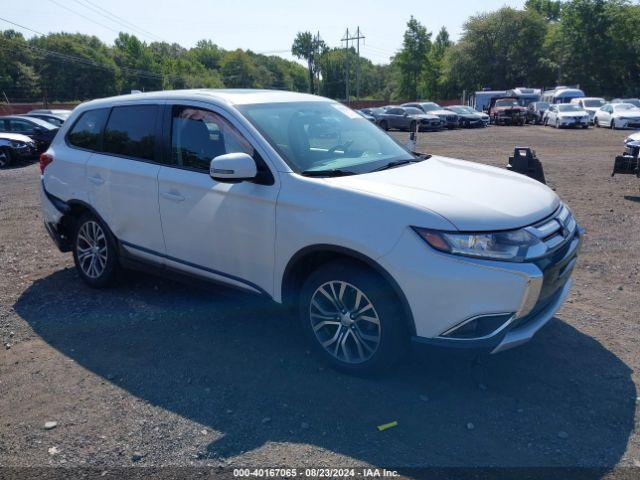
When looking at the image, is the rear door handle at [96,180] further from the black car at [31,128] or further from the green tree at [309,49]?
the green tree at [309,49]

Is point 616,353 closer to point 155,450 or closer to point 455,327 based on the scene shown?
point 455,327

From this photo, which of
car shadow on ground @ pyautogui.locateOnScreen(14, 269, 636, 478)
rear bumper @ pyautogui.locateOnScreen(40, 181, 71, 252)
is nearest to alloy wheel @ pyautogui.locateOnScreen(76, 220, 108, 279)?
rear bumper @ pyautogui.locateOnScreen(40, 181, 71, 252)

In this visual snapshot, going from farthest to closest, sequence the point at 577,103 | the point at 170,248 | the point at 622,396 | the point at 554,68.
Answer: the point at 554,68 < the point at 577,103 < the point at 170,248 < the point at 622,396

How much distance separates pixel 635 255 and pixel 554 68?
64.8 metres

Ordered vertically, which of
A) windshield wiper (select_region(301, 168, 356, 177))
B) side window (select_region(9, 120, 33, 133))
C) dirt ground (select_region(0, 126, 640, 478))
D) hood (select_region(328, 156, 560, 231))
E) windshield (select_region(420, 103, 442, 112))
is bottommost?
dirt ground (select_region(0, 126, 640, 478))

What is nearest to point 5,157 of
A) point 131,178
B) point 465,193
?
point 131,178

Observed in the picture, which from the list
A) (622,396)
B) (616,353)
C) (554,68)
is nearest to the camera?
(622,396)

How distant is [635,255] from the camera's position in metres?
6.42

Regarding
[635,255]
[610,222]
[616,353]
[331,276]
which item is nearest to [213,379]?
[331,276]

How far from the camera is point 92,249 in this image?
5.55 meters

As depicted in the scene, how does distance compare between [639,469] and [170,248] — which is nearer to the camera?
[639,469]

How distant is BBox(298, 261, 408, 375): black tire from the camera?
3.55m

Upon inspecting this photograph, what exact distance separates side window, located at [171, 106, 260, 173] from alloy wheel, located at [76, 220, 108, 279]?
4.38 feet

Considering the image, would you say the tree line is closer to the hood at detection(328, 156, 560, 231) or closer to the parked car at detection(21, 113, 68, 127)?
the parked car at detection(21, 113, 68, 127)
